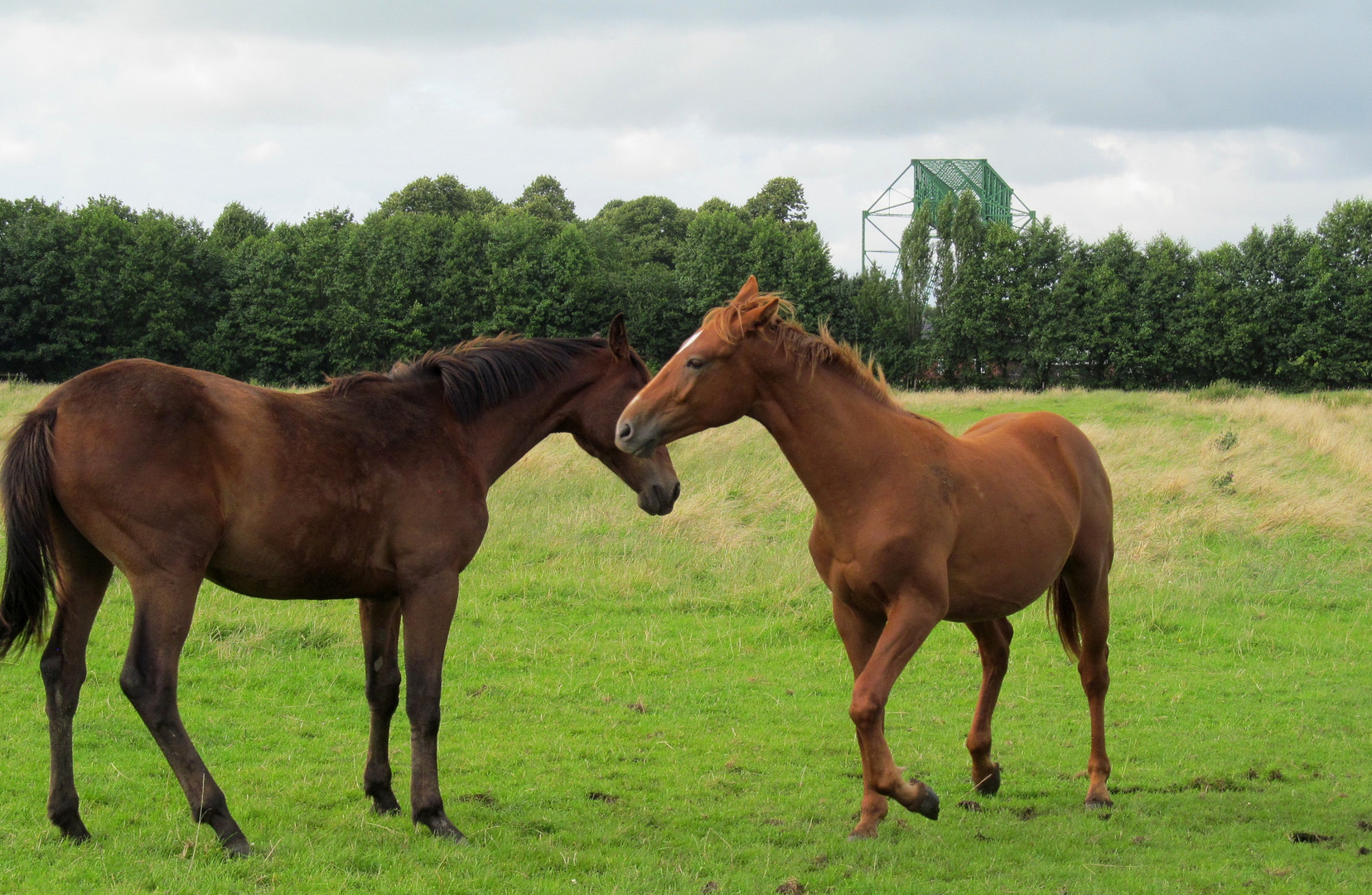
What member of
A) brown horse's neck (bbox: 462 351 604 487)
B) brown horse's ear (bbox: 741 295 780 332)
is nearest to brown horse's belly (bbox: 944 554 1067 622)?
brown horse's ear (bbox: 741 295 780 332)

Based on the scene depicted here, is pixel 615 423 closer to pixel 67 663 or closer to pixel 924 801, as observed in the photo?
pixel 924 801

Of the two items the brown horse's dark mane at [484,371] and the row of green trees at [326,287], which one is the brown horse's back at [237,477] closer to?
the brown horse's dark mane at [484,371]

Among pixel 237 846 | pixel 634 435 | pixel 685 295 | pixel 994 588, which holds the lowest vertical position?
pixel 237 846

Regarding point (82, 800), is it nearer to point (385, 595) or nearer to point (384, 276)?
point (385, 595)

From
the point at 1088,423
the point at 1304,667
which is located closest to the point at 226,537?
the point at 1304,667

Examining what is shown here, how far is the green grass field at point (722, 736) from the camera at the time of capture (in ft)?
14.9

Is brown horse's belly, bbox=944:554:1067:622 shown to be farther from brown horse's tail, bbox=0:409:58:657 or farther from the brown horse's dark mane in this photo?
brown horse's tail, bbox=0:409:58:657

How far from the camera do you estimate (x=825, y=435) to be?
192 inches

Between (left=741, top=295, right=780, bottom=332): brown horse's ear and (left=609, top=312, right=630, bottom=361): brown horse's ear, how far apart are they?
95 centimetres

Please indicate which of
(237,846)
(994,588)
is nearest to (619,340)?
(994,588)

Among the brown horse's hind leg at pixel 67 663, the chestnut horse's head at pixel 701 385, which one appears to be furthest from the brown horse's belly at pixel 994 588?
the brown horse's hind leg at pixel 67 663

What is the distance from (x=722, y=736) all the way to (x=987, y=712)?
1.88 metres

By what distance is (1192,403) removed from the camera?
29031 mm

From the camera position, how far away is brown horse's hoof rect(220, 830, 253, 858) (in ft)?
14.5
